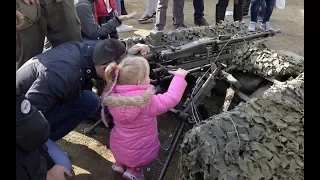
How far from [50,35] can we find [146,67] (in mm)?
1295

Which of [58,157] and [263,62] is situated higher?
[263,62]

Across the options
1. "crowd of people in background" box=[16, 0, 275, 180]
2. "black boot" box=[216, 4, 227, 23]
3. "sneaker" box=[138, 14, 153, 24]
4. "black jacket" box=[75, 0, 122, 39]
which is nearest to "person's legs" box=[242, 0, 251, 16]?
"black boot" box=[216, 4, 227, 23]

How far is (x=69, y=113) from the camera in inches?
128

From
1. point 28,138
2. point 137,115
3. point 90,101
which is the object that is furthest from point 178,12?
point 28,138

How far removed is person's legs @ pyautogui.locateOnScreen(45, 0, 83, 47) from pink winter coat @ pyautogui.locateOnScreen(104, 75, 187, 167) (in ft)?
3.47

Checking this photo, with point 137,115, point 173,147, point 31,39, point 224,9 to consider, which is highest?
point 31,39

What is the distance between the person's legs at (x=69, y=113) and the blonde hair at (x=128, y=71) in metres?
0.66

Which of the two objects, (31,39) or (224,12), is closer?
(31,39)

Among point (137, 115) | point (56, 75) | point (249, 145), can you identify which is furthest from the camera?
point (137, 115)

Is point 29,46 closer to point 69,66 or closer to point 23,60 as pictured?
point 23,60

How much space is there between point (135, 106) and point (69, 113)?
81 cm

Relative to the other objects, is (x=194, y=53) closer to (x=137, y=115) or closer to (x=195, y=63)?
(x=195, y=63)

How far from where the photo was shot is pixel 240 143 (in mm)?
2268

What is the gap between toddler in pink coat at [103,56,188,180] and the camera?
107 inches
